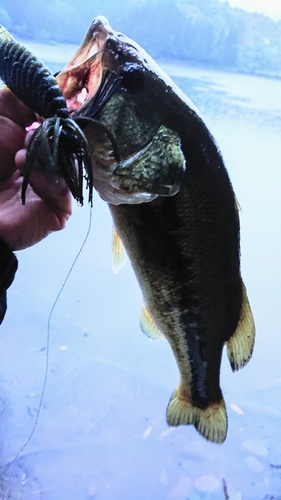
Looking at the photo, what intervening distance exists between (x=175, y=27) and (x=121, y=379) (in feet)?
4.57

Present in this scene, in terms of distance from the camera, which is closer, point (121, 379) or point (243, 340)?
point (243, 340)

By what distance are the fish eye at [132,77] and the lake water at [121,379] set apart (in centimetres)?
65

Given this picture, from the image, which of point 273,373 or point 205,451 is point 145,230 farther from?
point 273,373

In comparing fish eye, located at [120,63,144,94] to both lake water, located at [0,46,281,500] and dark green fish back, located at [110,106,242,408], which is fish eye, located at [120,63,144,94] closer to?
dark green fish back, located at [110,106,242,408]

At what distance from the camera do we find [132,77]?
26.6 inches

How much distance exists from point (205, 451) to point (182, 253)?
2.90 ft

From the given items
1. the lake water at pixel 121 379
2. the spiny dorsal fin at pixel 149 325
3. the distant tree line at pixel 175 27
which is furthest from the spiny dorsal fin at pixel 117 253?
the distant tree line at pixel 175 27

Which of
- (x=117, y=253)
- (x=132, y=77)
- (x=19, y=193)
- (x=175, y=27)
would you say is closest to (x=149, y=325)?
(x=117, y=253)

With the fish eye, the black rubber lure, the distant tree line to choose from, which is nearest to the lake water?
the distant tree line

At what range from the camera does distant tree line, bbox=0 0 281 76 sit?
1.77 meters

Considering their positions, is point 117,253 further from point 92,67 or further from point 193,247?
point 92,67

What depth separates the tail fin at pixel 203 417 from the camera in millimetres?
1040

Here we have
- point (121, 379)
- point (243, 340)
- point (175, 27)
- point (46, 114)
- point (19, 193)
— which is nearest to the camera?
point (46, 114)

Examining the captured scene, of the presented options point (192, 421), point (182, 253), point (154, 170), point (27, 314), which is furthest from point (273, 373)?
point (154, 170)
